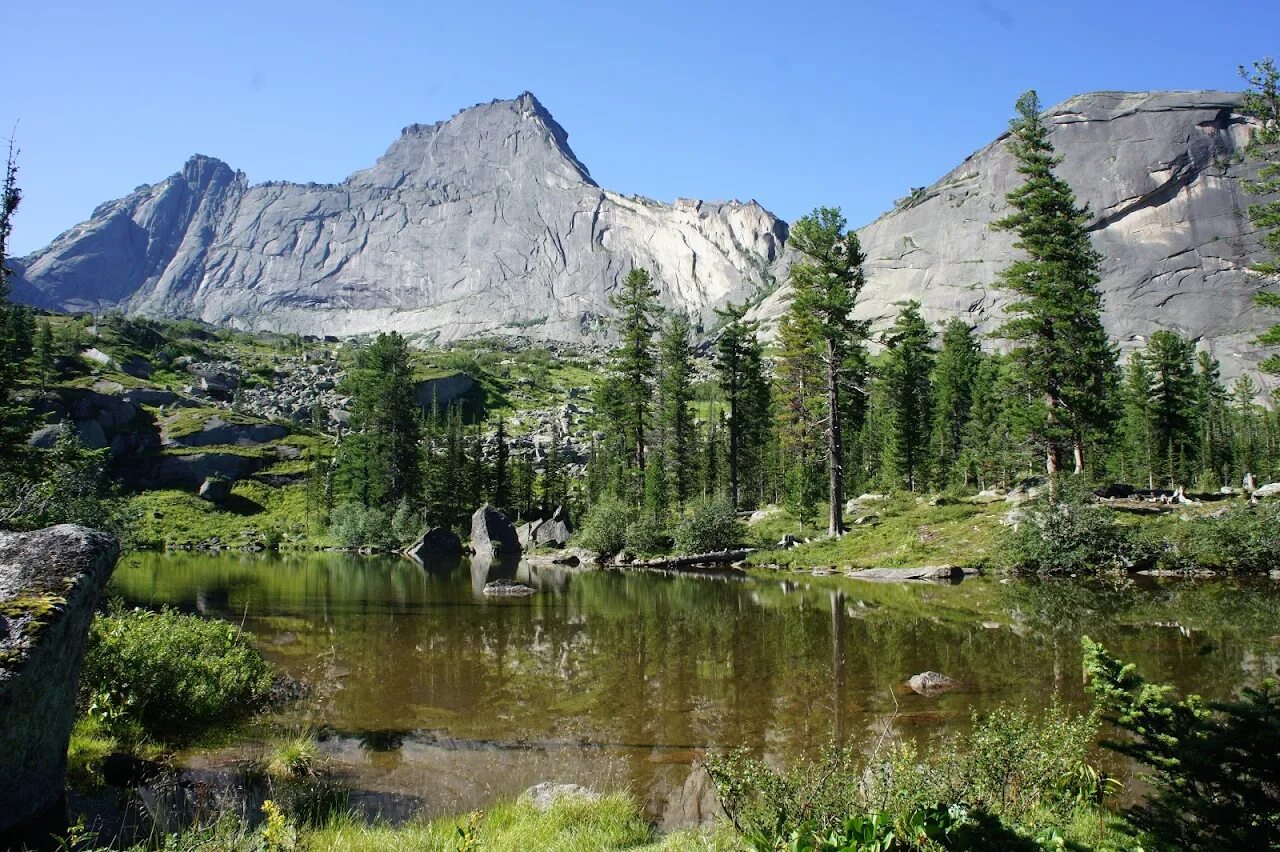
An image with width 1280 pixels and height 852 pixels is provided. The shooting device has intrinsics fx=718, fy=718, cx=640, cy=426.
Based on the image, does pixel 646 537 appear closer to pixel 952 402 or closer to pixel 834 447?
pixel 834 447

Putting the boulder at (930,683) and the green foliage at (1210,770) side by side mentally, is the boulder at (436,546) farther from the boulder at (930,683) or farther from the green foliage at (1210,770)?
the green foliage at (1210,770)

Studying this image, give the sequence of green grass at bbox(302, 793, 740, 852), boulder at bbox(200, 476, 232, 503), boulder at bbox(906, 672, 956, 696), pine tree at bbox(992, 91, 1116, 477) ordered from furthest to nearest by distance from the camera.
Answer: boulder at bbox(200, 476, 232, 503) < pine tree at bbox(992, 91, 1116, 477) < boulder at bbox(906, 672, 956, 696) < green grass at bbox(302, 793, 740, 852)

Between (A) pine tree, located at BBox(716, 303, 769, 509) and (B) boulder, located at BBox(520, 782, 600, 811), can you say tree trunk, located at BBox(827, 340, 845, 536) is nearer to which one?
(A) pine tree, located at BBox(716, 303, 769, 509)

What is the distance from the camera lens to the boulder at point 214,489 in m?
78.8

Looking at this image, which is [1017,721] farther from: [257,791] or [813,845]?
[257,791]

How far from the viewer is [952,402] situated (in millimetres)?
62469

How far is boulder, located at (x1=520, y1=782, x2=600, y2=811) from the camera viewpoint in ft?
24.4

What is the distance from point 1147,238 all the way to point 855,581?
142m

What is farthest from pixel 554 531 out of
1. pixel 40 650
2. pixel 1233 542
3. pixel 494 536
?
pixel 40 650

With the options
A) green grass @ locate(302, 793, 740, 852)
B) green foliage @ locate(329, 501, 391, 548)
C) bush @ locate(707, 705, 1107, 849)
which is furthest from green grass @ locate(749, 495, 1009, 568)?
green foliage @ locate(329, 501, 391, 548)

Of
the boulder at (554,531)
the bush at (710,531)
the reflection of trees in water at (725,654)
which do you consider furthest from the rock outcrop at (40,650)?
the boulder at (554,531)

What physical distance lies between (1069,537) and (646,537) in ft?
79.6

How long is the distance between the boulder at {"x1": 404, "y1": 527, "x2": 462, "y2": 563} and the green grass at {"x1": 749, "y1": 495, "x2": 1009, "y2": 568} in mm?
29141

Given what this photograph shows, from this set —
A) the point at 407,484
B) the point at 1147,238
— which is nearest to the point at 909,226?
the point at 1147,238
